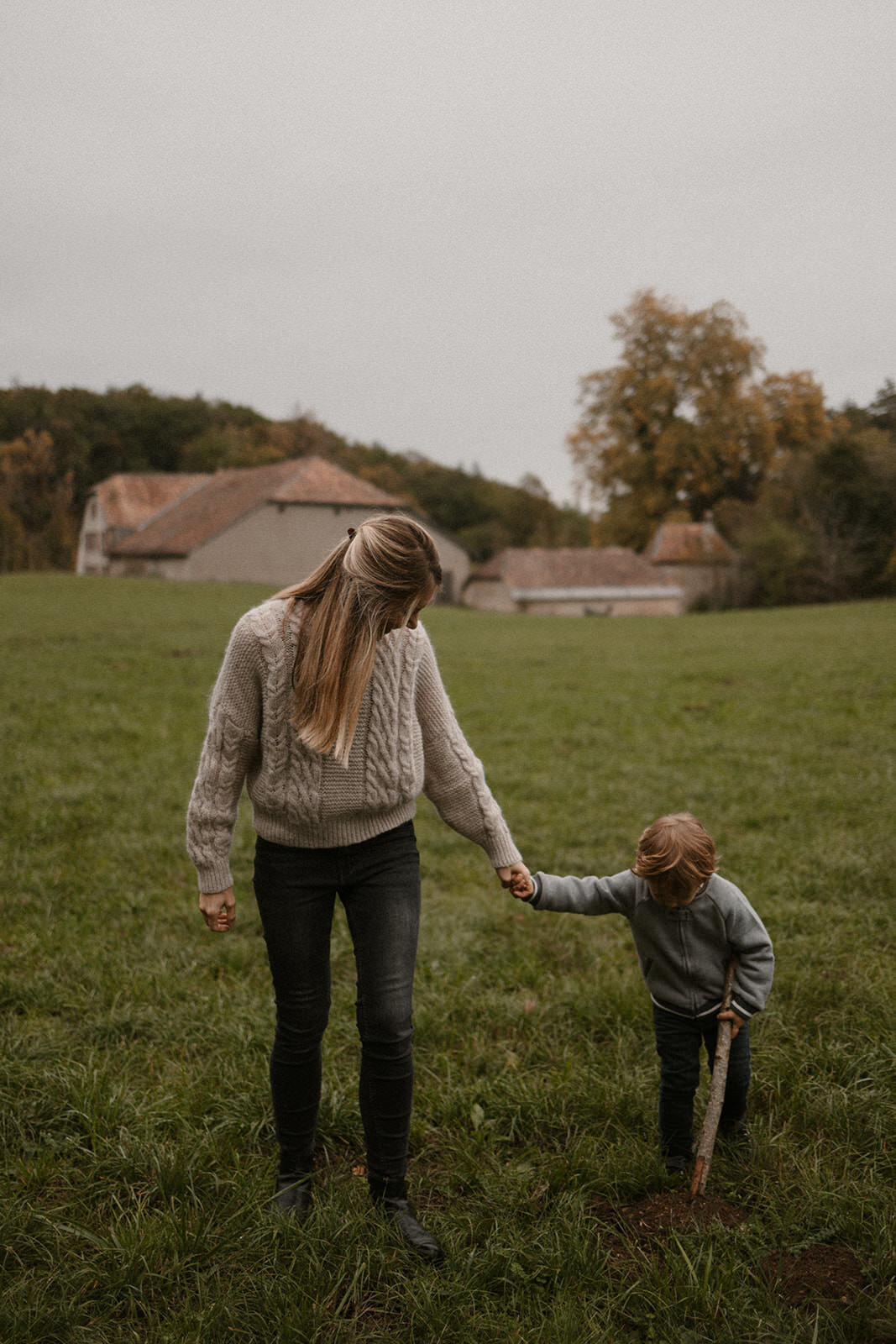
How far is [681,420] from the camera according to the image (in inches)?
1860

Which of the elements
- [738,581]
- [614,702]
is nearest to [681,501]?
[738,581]

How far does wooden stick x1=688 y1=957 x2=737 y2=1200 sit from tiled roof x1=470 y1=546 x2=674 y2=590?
46129 mm

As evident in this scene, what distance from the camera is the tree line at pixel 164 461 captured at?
200 feet

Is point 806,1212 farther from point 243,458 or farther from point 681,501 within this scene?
point 243,458

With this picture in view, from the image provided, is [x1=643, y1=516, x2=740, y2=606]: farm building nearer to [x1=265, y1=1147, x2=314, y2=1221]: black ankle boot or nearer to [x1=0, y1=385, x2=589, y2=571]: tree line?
[x1=0, y1=385, x2=589, y2=571]: tree line

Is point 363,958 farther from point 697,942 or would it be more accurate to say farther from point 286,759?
point 697,942

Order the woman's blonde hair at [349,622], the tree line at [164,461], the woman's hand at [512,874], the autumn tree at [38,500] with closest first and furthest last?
1. the woman's blonde hair at [349,622]
2. the woman's hand at [512,874]
3. the autumn tree at [38,500]
4. the tree line at [164,461]

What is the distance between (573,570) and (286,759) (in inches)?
1868

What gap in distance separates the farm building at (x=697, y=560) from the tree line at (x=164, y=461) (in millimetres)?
14761

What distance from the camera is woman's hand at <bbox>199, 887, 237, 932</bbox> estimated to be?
107 inches

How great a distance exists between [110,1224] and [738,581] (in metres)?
41.7

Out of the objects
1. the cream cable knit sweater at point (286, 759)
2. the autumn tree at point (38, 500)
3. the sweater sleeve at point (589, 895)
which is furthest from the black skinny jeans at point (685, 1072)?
the autumn tree at point (38, 500)

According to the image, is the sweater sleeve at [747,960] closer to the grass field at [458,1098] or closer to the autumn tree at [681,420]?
the grass field at [458,1098]

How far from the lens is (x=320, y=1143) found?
10.1ft
